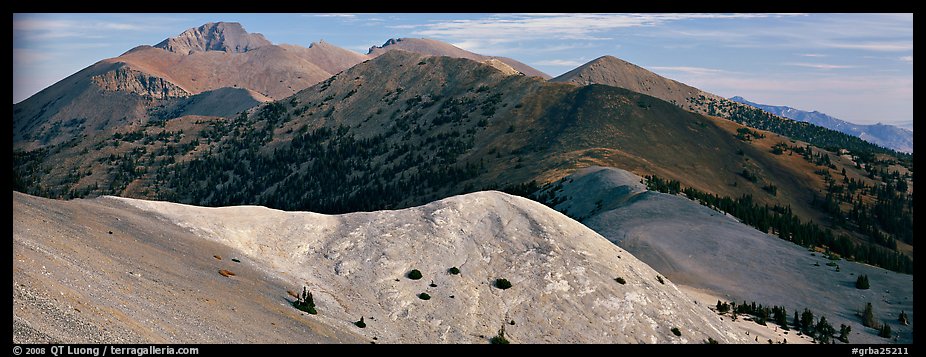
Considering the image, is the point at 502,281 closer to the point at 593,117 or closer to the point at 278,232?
the point at 278,232

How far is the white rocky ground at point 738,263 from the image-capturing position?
247 feet

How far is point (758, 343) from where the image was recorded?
55.9m

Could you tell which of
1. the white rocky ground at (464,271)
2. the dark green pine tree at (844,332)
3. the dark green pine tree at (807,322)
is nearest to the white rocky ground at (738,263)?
the dark green pine tree at (844,332)

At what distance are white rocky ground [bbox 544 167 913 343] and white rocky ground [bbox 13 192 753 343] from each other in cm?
2383

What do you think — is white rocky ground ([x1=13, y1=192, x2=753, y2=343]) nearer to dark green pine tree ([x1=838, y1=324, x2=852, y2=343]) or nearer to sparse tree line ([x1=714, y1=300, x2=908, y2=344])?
sparse tree line ([x1=714, y1=300, x2=908, y2=344])

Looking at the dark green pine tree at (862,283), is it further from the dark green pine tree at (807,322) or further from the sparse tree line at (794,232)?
the sparse tree line at (794,232)

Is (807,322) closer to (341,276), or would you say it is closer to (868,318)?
(868,318)

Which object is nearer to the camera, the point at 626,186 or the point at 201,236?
the point at 201,236

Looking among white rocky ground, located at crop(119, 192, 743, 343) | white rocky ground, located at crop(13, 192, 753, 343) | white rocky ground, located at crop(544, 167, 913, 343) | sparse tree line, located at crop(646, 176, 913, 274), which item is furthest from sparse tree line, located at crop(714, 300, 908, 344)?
sparse tree line, located at crop(646, 176, 913, 274)

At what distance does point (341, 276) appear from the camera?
5244cm

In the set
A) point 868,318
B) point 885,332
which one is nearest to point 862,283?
point 868,318

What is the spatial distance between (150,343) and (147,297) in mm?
6819

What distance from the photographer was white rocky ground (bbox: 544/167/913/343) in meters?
75.3
